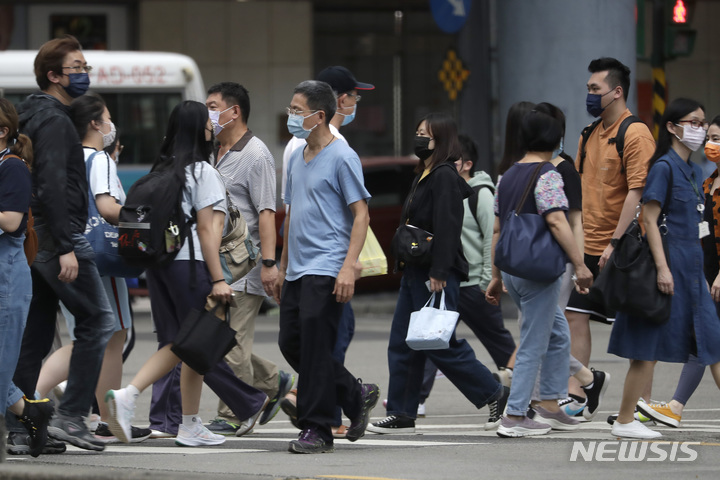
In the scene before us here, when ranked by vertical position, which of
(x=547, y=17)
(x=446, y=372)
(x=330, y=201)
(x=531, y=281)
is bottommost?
(x=446, y=372)

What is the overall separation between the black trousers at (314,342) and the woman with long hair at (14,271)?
1207 millimetres

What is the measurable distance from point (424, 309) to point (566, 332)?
0.82m

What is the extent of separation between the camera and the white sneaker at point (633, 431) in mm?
6895

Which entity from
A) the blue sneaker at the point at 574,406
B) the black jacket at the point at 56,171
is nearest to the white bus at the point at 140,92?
the blue sneaker at the point at 574,406

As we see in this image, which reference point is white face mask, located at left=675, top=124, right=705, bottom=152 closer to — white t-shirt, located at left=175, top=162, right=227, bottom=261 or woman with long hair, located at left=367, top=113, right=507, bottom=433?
woman with long hair, located at left=367, top=113, right=507, bottom=433

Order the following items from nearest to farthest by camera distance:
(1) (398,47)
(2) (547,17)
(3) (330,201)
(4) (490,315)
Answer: (3) (330,201) → (4) (490,315) → (2) (547,17) → (1) (398,47)

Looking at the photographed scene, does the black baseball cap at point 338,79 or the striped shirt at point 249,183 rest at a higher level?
the black baseball cap at point 338,79

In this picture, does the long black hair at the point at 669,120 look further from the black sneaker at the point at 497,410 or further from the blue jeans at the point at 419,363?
the black sneaker at the point at 497,410

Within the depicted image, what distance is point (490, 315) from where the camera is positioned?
8.36 meters

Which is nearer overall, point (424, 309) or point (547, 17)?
point (424, 309)

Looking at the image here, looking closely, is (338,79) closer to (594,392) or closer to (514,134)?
(514,134)

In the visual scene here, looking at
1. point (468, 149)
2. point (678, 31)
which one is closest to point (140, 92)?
point (678, 31)

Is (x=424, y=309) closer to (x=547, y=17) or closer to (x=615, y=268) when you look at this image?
(x=615, y=268)

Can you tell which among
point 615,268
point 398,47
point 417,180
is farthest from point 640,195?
point 398,47
